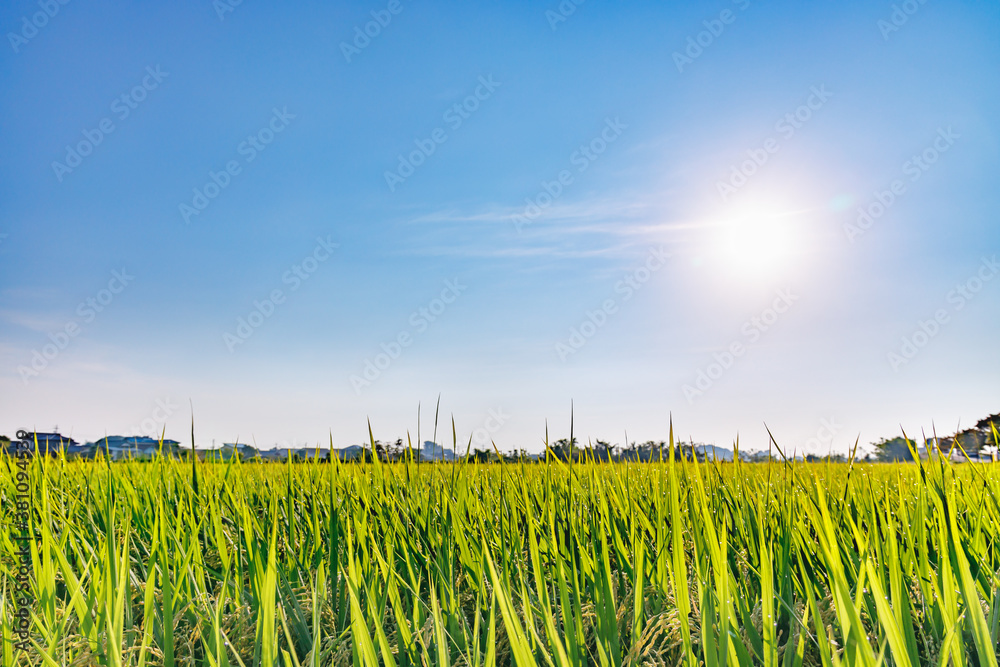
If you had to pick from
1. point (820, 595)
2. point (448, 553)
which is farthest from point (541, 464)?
point (820, 595)

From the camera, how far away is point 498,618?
1881 millimetres

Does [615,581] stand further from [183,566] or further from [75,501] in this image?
[75,501]

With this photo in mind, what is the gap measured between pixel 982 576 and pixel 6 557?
141 inches

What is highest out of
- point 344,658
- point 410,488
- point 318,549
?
point 410,488

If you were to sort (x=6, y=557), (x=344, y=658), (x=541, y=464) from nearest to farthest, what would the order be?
1. (x=344, y=658)
2. (x=6, y=557)
3. (x=541, y=464)

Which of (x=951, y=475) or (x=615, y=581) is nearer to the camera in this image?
(x=615, y=581)

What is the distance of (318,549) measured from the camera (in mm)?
2217

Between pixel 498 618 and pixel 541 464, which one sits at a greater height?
pixel 541 464

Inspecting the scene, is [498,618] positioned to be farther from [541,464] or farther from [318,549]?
[541,464]

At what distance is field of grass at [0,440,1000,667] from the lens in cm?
136

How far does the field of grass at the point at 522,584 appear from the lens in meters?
1.36

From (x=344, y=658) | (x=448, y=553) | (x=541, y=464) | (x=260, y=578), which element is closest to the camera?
(x=344, y=658)

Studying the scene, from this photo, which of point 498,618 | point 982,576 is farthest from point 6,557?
point 982,576

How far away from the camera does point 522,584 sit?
5.12 feet
